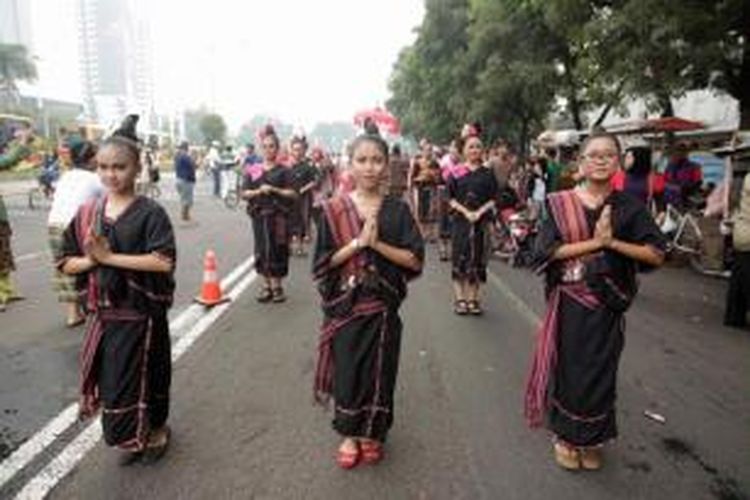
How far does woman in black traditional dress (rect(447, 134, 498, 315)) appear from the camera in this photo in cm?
799

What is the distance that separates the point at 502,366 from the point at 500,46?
16769mm

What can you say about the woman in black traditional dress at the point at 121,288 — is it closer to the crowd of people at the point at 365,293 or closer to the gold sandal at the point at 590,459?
the crowd of people at the point at 365,293

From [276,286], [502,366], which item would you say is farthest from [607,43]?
[502,366]

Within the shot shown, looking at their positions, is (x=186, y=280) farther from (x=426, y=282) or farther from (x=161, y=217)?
(x=161, y=217)

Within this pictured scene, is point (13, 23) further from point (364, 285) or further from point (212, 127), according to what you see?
point (364, 285)

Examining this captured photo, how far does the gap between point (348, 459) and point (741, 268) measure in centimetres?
536

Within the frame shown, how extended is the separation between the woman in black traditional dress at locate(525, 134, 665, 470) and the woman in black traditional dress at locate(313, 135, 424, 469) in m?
0.81

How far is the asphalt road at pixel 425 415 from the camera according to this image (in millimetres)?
4055

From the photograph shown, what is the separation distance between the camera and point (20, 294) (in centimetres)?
915

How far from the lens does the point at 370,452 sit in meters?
4.33

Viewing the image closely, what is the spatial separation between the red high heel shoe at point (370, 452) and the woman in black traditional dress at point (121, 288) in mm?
1217

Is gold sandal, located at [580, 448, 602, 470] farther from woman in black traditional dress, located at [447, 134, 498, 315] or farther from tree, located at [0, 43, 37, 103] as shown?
tree, located at [0, 43, 37, 103]

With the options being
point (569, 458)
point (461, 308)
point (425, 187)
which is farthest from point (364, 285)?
point (425, 187)

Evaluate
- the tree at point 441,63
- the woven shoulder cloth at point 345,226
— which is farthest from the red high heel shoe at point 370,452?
the tree at point 441,63
